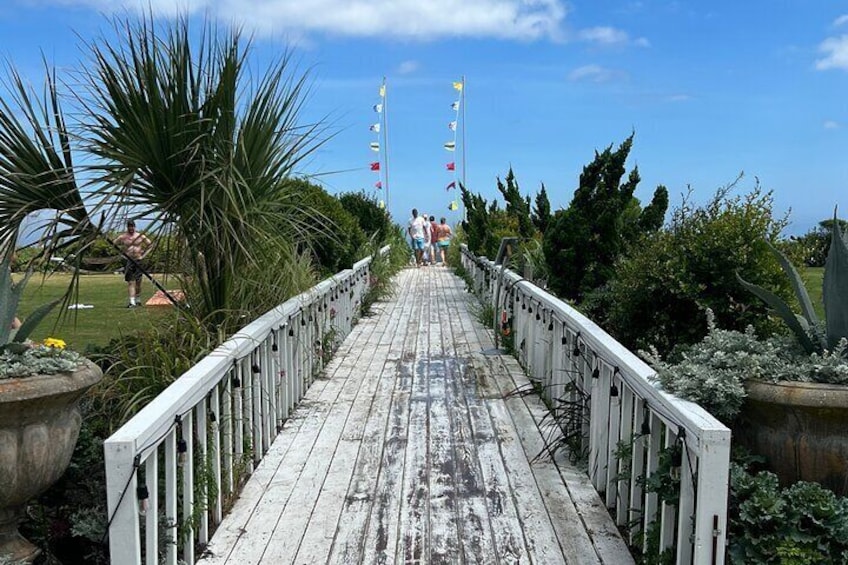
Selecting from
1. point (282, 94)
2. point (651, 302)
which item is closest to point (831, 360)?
point (651, 302)

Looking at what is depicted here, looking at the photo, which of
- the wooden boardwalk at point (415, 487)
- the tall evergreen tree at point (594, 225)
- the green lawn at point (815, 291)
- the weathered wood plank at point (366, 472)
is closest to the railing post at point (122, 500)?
the wooden boardwalk at point (415, 487)

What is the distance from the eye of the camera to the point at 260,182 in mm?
4125

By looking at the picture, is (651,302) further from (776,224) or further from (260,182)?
(260,182)

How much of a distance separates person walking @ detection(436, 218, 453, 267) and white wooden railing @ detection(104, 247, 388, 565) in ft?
54.3

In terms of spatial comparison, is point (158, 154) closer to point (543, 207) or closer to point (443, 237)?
point (543, 207)

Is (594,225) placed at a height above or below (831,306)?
above

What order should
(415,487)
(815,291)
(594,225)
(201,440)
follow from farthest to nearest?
1. (815,291)
2. (594,225)
3. (415,487)
4. (201,440)

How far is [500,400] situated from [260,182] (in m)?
2.20

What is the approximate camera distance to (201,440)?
9.45ft

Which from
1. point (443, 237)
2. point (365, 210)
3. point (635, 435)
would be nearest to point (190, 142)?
point (635, 435)

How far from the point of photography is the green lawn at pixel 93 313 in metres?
4.20

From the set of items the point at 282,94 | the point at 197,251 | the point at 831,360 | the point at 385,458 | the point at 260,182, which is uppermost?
the point at 282,94

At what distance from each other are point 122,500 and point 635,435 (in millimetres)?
1799

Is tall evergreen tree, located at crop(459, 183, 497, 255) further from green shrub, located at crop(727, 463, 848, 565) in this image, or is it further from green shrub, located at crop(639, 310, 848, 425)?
green shrub, located at crop(727, 463, 848, 565)
